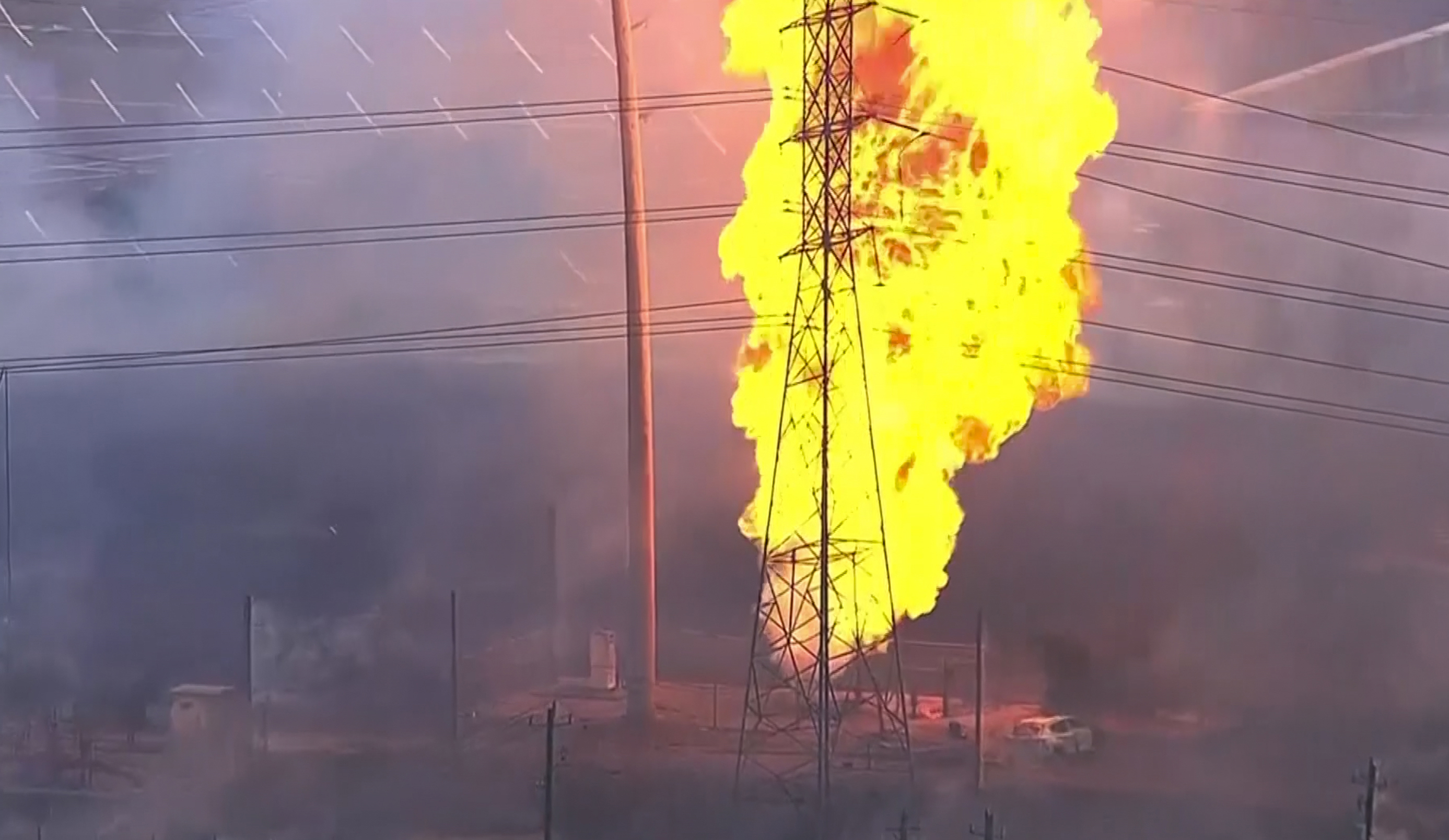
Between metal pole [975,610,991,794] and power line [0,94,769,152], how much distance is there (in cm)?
199

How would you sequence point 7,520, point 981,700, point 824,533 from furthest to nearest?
1. point 7,520
2. point 981,700
3. point 824,533

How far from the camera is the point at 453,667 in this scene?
4059mm

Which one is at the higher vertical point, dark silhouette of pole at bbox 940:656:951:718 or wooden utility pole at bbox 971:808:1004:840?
dark silhouette of pole at bbox 940:656:951:718

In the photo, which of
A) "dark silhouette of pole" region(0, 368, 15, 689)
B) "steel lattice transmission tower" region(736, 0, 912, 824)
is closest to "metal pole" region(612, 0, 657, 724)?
"steel lattice transmission tower" region(736, 0, 912, 824)

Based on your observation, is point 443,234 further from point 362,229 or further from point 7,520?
point 7,520

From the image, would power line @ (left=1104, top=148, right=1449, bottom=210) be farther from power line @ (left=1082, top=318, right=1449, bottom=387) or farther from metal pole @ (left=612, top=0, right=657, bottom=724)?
metal pole @ (left=612, top=0, right=657, bottom=724)

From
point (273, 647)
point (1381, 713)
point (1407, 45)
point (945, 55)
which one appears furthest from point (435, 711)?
point (1407, 45)

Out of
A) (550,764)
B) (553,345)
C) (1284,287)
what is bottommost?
(550,764)

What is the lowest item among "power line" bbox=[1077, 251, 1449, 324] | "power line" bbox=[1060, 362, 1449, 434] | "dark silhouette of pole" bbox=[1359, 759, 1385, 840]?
"dark silhouette of pole" bbox=[1359, 759, 1385, 840]

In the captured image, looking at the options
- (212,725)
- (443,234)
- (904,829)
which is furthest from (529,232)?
(904,829)

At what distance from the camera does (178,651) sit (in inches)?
161

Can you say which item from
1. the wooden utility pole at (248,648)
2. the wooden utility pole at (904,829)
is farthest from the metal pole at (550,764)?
the wooden utility pole at (904,829)

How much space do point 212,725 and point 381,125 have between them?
2206 millimetres

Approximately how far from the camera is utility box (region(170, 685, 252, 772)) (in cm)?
407
